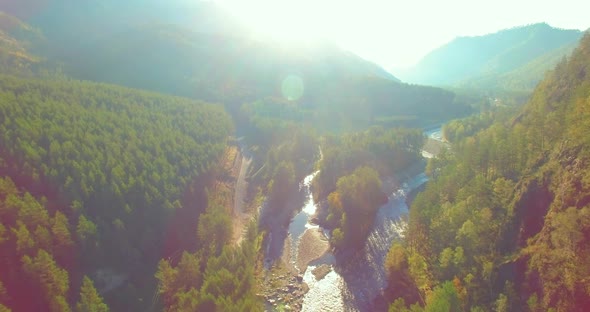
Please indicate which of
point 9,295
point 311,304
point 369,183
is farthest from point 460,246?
point 9,295

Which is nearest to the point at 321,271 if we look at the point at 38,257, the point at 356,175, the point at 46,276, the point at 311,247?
the point at 311,247

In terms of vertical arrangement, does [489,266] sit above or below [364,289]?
above

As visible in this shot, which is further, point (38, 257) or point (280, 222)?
point (280, 222)

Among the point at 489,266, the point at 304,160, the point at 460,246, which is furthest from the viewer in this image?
the point at 304,160

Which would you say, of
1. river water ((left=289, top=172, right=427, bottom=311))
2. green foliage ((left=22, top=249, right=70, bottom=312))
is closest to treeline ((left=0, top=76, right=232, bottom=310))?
green foliage ((left=22, top=249, right=70, bottom=312))

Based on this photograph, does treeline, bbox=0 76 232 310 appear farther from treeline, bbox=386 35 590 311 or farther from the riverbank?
treeline, bbox=386 35 590 311

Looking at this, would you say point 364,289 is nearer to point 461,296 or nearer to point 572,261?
point 461,296

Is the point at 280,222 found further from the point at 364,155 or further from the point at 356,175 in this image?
the point at 364,155
